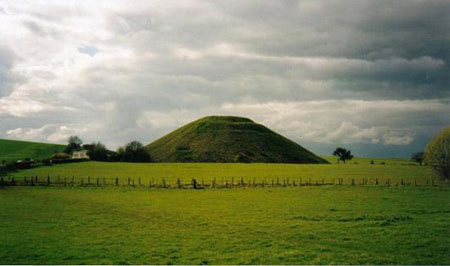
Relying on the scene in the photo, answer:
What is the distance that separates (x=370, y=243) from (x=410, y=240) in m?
2.40

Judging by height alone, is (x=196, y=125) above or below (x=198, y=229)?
above

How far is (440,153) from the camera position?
2258 inches

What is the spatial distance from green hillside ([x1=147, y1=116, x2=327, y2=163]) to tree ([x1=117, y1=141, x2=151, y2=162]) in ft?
19.4

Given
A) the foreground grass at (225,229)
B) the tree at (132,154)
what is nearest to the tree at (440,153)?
the foreground grass at (225,229)

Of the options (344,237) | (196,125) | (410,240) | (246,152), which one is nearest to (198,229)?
(344,237)

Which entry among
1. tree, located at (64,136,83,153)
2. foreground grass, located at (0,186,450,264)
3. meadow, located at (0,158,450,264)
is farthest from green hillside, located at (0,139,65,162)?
foreground grass, located at (0,186,450,264)

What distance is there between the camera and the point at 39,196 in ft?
139

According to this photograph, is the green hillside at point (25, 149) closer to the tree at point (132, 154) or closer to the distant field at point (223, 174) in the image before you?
the tree at point (132, 154)

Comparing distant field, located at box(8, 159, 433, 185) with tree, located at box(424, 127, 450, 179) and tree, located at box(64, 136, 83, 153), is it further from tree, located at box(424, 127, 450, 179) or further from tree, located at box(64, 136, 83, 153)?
tree, located at box(64, 136, 83, 153)

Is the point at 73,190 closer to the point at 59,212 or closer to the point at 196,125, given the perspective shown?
the point at 59,212

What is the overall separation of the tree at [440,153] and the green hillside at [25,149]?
131068 millimetres

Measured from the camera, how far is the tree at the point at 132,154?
132875mm

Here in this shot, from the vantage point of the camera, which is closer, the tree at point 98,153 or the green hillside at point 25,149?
the tree at point 98,153

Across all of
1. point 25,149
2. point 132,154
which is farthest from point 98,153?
point 25,149
